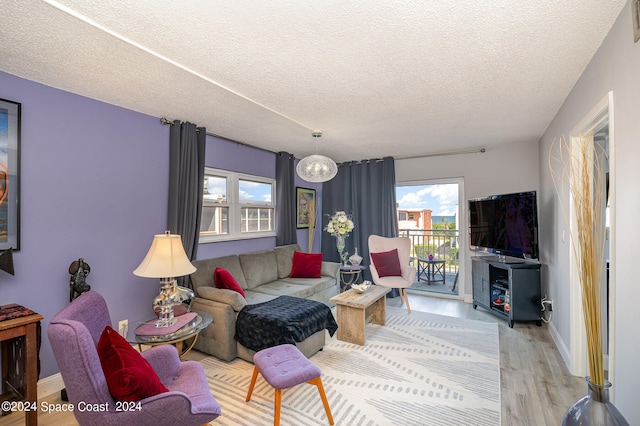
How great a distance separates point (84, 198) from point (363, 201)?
405 cm

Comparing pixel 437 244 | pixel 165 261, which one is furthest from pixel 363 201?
pixel 165 261

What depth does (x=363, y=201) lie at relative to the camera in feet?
18.1

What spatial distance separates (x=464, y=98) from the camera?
8.83ft

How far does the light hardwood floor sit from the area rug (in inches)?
3.7

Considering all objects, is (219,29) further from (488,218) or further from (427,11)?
(488,218)

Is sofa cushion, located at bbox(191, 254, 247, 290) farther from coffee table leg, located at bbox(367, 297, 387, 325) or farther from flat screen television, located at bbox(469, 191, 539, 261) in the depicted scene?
flat screen television, located at bbox(469, 191, 539, 261)

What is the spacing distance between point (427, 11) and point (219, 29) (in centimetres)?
112

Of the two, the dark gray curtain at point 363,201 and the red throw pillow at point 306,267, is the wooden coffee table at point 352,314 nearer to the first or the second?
the red throw pillow at point 306,267

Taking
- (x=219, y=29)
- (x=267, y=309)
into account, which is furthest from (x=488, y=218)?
(x=219, y=29)

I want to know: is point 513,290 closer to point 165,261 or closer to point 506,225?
point 506,225

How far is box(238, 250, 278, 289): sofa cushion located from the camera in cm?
388

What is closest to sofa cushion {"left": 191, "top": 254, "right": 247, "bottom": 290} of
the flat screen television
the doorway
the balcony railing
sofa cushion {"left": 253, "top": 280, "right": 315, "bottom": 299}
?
sofa cushion {"left": 253, "top": 280, "right": 315, "bottom": 299}

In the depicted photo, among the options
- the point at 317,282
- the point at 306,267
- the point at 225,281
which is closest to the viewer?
the point at 225,281

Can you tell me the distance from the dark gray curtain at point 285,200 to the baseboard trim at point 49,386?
2.93 m
